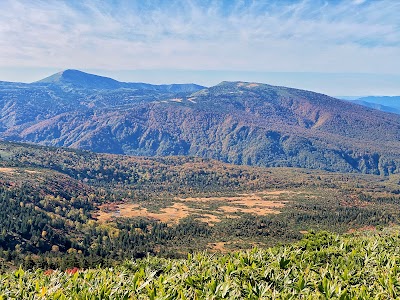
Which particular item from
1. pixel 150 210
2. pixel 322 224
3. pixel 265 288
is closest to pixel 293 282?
pixel 265 288

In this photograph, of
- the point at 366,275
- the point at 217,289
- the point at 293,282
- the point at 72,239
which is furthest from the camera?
the point at 72,239

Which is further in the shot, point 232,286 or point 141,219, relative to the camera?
point 141,219

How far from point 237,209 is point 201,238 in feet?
176

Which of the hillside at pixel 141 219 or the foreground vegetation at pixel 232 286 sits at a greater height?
the foreground vegetation at pixel 232 286

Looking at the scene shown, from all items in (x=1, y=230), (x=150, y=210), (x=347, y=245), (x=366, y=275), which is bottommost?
(x=150, y=210)

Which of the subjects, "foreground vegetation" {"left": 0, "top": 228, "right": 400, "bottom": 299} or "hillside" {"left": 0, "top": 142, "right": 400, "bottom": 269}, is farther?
"hillside" {"left": 0, "top": 142, "right": 400, "bottom": 269}

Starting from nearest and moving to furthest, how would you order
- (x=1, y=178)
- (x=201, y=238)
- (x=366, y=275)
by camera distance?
1. (x=366, y=275)
2. (x=201, y=238)
3. (x=1, y=178)

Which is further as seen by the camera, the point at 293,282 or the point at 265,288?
the point at 293,282

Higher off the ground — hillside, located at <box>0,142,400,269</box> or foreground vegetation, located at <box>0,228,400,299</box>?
foreground vegetation, located at <box>0,228,400,299</box>

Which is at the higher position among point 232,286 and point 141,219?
point 232,286

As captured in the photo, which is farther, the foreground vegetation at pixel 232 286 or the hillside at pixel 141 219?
the hillside at pixel 141 219

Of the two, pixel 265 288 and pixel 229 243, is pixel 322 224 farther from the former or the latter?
pixel 265 288

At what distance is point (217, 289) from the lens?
16.7 m

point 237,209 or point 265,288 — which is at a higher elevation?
point 265,288
